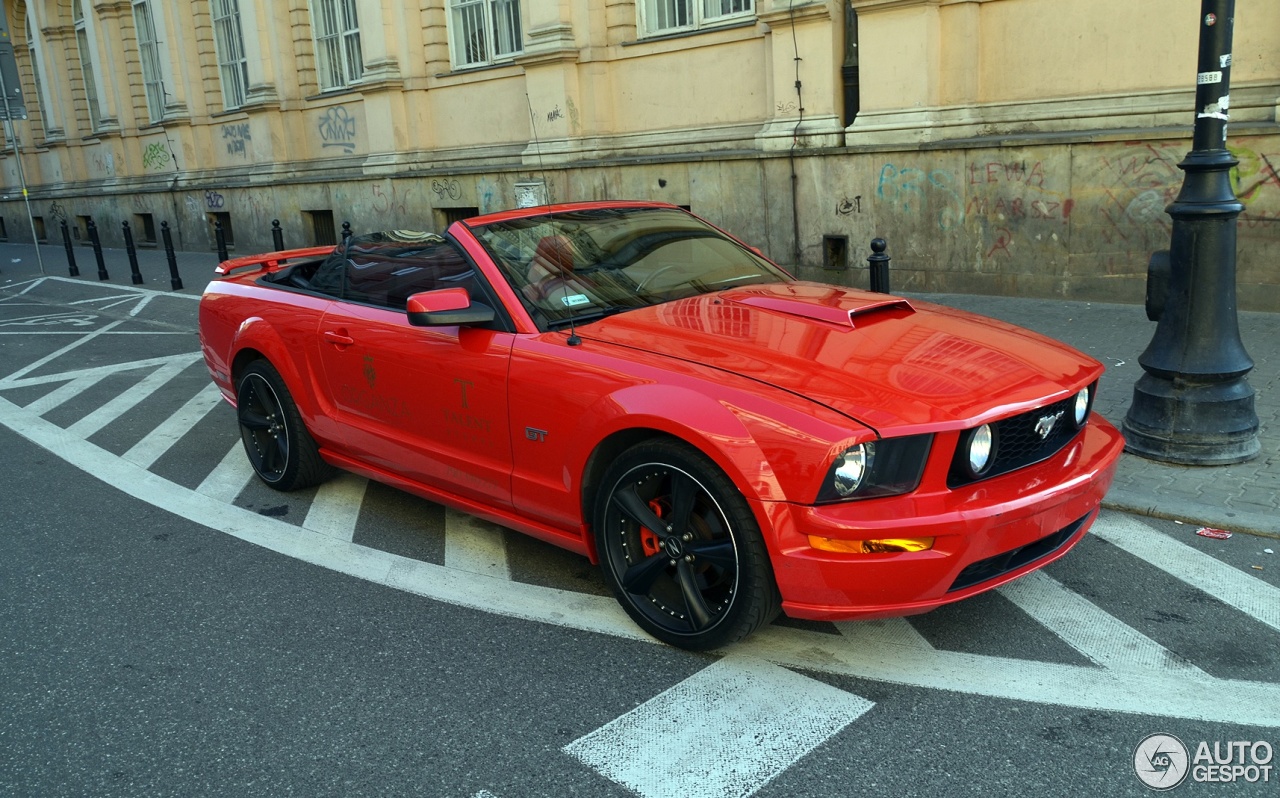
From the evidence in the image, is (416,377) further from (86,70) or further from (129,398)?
(86,70)

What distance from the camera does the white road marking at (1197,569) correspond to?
3.89m

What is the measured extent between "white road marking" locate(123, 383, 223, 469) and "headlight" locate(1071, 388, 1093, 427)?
A: 17.7 feet

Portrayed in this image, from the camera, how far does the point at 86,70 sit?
1163 inches

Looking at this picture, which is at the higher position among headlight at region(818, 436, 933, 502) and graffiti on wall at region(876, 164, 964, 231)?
graffiti on wall at region(876, 164, 964, 231)

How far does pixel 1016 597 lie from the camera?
401cm

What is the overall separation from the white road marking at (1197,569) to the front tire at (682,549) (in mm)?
1874

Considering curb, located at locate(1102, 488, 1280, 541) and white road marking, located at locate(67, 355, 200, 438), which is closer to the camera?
curb, located at locate(1102, 488, 1280, 541)

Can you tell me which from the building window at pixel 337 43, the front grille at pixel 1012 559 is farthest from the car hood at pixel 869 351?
the building window at pixel 337 43

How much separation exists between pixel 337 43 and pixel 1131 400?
55.6 ft

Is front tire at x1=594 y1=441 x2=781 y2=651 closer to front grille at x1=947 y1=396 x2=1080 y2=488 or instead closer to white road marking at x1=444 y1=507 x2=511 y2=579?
front grille at x1=947 y1=396 x2=1080 y2=488

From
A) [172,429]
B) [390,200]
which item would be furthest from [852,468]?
[390,200]

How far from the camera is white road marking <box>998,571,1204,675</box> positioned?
350cm

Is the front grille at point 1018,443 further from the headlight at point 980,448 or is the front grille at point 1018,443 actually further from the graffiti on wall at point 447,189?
the graffiti on wall at point 447,189

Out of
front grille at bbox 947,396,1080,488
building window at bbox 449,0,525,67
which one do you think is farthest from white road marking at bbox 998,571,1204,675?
building window at bbox 449,0,525,67
